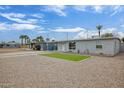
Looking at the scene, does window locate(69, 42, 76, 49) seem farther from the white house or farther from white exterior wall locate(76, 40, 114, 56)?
white exterior wall locate(76, 40, 114, 56)

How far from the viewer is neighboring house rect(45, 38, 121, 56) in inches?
543

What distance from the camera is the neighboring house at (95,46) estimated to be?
543 inches

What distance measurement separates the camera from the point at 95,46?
15.5m

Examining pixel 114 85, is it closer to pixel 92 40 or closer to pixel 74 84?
pixel 74 84

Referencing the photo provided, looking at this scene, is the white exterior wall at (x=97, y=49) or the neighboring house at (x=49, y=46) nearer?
the white exterior wall at (x=97, y=49)

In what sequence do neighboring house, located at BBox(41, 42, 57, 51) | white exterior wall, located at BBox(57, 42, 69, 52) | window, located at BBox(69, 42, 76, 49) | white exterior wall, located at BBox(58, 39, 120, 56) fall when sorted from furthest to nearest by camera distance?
neighboring house, located at BBox(41, 42, 57, 51) → white exterior wall, located at BBox(57, 42, 69, 52) → window, located at BBox(69, 42, 76, 49) → white exterior wall, located at BBox(58, 39, 120, 56)

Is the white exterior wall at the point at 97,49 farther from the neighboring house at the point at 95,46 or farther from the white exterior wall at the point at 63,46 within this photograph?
the white exterior wall at the point at 63,46

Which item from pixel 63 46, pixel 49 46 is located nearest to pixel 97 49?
pixel 63 46

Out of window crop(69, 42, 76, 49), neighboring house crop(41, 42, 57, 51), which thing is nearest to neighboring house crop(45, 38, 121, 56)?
window crop(69, 42, 76, 49)

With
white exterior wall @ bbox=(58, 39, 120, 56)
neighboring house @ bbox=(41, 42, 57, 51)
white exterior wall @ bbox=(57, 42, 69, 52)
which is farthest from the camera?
neighboring house @ bbox=(41, 42, 57, 51)

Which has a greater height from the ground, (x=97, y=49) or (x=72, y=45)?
(x=72, y=45)

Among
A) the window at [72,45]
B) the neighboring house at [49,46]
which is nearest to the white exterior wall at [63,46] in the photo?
the window at [72,45]

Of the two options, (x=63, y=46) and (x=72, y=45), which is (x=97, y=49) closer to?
(x=72, y=45)
